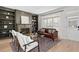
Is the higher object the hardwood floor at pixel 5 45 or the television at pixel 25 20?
the television at pixel 25 20

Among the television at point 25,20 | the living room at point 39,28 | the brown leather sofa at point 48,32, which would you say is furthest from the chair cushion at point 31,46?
the television at point 25,20

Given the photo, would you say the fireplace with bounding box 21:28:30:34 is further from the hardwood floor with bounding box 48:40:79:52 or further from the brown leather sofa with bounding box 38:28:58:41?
the hardwood floor with bounding box 48:40:79:52

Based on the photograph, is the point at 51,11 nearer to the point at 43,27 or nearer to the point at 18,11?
the point at 43,27

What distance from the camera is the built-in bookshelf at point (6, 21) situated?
2.28 meters

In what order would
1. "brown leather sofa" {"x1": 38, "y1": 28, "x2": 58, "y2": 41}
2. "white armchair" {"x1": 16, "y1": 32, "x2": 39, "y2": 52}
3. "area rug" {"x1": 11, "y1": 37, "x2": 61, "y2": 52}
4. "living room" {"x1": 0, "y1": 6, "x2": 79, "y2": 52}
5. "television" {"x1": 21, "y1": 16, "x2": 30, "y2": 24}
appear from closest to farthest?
"white armchair" {"x1": 16, "y1": 32, "x2": 39, "y2": 52} → "living room" {"x1": 0, "y1": 6, "x2": 79, "y2": 52} → "television" {"x1": 21, "y1": 16, "x2": 30, "y2": 24} → "brown leather sofa" {"x1": 38, "y1": 28, "x2": 58, "y2": 41} → "area rug" {"x1": 11, "y1": 37, "x2": 61, "y2": 52}

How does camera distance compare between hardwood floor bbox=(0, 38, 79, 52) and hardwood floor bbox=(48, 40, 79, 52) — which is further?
hardwood floor bbox=(48, 40, 79, 52)

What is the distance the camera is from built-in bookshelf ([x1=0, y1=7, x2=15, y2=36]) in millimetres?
2282

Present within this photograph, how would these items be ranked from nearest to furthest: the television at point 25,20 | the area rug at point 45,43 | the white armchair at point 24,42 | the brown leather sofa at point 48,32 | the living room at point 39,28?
the white armchair at point 24,42, the living room at point 39,28, the television at point 25,20, the brown leather sofa at point 48,32, the area rug at point 45,43

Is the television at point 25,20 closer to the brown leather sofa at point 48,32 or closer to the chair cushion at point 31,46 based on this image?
the brown leather sofa at point 48,32

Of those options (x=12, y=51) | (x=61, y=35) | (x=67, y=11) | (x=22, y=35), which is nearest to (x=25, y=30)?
(x=22, y=35)

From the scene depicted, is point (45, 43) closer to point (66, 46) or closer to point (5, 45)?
point (66, 46)

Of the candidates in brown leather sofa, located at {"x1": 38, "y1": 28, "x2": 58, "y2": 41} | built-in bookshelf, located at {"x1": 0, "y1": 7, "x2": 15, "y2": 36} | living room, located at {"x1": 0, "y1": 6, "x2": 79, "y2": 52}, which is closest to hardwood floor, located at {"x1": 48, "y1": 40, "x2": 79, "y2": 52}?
living room, located at {"x1": 0, "y1": 6, "x2": 79, "y2": 52}

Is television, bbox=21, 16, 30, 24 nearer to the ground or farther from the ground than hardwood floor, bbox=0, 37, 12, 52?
farther from the ground

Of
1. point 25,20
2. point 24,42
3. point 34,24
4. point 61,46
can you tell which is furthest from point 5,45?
point 61,46
